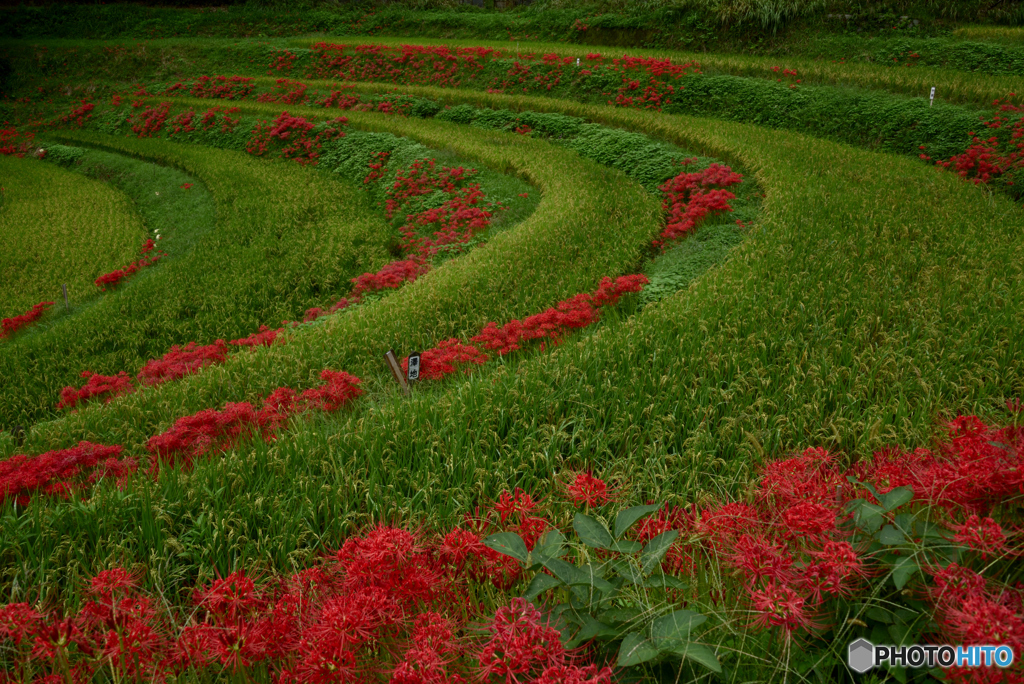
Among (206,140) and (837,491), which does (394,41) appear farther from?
(837,491)

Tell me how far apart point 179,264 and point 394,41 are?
18.8m

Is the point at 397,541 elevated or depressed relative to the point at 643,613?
elevated

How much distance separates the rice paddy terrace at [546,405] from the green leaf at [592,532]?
0.02m

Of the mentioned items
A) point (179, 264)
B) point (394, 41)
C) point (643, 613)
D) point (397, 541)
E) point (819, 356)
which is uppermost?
point (394, 41)

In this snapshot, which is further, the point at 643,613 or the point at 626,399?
the point at 626,399

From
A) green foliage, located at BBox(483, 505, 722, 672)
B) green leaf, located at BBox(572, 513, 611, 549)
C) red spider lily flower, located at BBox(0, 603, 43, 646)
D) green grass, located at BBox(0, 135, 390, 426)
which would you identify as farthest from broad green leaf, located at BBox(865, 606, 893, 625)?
Result: green grass, located at BBox(0, 135, 390, 426)

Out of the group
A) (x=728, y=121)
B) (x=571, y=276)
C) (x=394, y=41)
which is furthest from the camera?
(x=394, y=41)

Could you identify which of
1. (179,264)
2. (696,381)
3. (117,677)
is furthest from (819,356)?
(179,264)

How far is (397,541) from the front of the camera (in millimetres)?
1981

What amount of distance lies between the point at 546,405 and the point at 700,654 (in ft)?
7.69

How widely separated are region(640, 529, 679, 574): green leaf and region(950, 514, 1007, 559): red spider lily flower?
759 mm

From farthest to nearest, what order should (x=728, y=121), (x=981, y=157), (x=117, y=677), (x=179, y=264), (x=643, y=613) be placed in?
(x=728, y=121), (x=179, y=264), (x=981, y=157), (x=117, y=677), (x=643, y=613)

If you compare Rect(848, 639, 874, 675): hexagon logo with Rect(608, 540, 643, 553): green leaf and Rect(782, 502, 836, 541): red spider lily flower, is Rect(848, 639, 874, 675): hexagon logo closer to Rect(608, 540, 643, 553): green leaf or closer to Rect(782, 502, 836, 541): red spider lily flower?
Rect(782, 502, 836, 541): red spider lily flower

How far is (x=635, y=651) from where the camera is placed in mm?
1684
